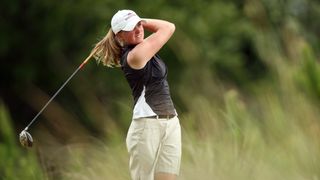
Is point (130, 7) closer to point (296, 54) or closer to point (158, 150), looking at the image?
point (296, 54)

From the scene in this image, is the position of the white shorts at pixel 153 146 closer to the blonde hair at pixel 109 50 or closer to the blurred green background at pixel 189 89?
the blonde hair at pixel 109 50

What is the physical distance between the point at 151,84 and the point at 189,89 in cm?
1057

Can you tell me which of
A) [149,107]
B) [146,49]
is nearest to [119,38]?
[146,49]

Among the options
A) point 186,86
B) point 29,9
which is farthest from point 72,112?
point 29,9

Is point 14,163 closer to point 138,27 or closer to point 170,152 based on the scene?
point 170,152

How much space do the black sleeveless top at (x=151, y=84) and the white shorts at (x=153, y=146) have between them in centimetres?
9

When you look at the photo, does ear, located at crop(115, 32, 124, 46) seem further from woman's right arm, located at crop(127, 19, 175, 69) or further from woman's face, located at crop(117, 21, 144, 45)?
woman's right arm, located at crop(127, 19, 175, 69)

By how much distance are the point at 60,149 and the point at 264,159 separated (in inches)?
78.4

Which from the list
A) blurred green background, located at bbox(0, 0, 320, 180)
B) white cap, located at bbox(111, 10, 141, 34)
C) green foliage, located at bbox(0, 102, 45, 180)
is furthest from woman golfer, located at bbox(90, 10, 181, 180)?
green foliage, located at bbox(0, 102, 45, 180)

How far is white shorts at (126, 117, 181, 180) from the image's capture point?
7398mm

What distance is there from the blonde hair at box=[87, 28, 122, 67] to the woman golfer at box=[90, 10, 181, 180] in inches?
0.5

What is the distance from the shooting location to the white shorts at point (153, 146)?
7.40m

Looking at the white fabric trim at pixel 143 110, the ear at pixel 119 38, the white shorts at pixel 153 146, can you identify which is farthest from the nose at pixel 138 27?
the white shorts at pixel 153 146

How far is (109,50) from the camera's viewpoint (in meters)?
7.61
